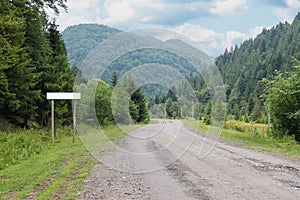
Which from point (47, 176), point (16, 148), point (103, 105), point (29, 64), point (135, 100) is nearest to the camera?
point (47, 176)

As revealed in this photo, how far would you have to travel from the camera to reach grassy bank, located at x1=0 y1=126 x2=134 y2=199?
7711 mm

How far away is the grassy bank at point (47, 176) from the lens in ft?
25.3

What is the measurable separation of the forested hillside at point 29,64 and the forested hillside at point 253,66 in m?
42.8

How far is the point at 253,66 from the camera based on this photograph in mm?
140750

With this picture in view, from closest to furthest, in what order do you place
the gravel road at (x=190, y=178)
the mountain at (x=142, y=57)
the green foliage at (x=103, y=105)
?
the gravel road at (x=190, y=178) < the mountain at (x=142, y=57) < the green foliage at (x=103, y=105)

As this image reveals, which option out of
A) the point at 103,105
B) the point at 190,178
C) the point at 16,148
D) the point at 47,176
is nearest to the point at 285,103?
the point at 103,105

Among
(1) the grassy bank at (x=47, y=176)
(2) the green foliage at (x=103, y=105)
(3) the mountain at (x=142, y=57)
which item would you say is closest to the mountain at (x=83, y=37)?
(3) the mountain at (x=142, y=57)

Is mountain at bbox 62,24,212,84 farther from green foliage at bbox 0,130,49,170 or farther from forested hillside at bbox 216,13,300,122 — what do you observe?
forested hillside at bbox 216,13,300,122

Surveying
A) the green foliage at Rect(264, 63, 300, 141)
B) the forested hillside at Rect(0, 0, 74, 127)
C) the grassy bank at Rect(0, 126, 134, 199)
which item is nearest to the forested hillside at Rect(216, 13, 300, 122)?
the green foliage at Rect(264, 63, 300, 141)

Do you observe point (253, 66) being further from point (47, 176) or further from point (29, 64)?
point (47, 176)

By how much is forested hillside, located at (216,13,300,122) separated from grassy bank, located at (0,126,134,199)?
174 ft

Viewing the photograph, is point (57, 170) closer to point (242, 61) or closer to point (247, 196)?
point (247, 196)

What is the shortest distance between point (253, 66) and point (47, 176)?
138616 millimetres

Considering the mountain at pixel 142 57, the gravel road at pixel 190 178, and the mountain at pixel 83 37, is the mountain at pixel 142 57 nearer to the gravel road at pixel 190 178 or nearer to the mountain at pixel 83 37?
the mountain at pixel 83 37
